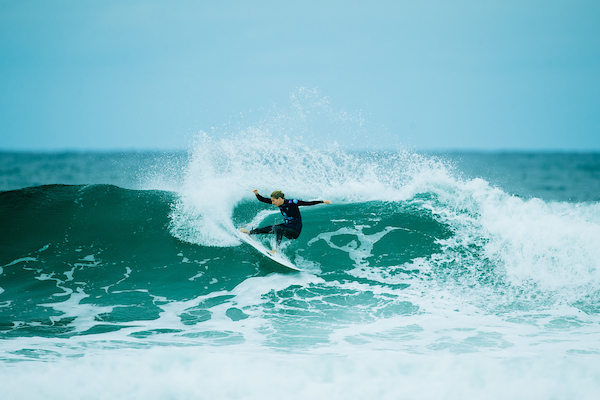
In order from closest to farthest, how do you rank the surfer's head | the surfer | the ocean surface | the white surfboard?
1. the ocean surface
2. the surfer's head
3. the surfer
4. the white surfboard

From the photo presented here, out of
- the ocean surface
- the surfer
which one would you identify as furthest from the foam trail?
the surfer

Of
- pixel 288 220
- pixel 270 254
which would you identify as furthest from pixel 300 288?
pixel 288 220

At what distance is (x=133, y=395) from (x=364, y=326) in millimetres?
3015

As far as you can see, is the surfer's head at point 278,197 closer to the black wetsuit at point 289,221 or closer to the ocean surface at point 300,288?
the black wetsuit at point 289,221

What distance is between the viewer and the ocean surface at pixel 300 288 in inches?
183

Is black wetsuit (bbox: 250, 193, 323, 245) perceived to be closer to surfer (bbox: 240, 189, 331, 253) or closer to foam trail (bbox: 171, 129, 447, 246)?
surfer (bbox: 240, 189, 331, 253)

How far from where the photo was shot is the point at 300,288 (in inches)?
297

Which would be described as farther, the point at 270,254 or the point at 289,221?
the point at 270,254

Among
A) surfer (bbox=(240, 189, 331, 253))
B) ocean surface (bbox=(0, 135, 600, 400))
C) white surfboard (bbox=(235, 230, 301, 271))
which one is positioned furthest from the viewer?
white surfboard (bbox=(235, 230, 301, 271))

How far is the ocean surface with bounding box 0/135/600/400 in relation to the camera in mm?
4637

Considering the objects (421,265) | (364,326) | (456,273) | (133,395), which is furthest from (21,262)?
(456,273)

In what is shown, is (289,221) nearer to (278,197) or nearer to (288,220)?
(288,220)

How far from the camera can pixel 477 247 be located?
8.70 m

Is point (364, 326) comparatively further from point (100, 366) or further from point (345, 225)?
point (345, 225)
